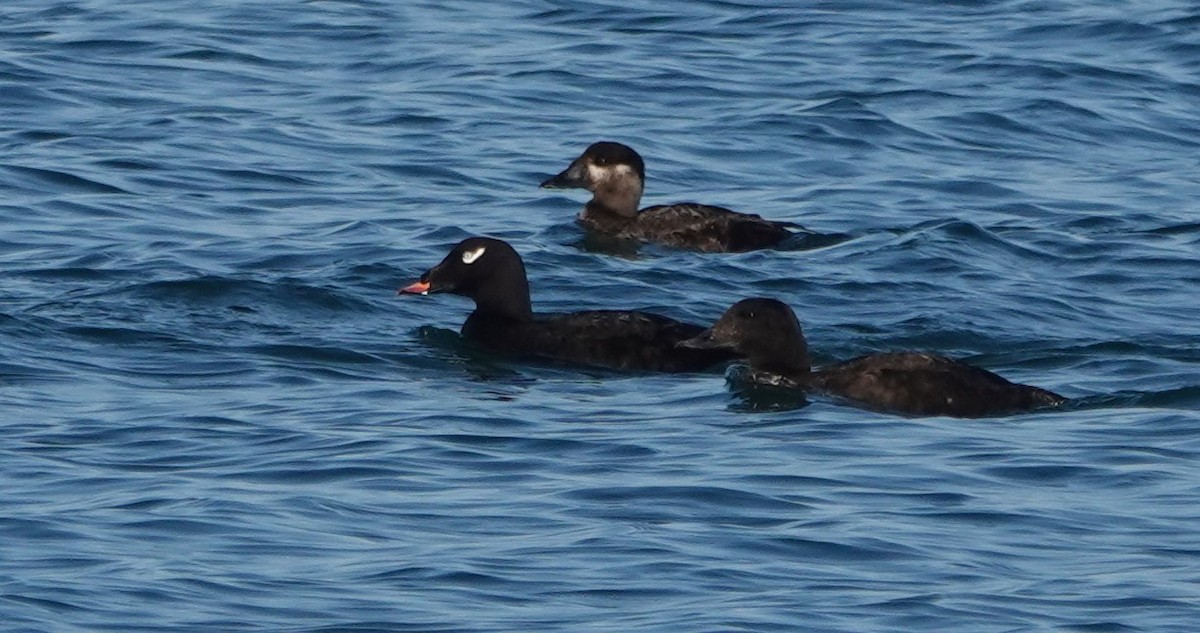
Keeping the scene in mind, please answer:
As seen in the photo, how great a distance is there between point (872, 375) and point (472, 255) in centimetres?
292

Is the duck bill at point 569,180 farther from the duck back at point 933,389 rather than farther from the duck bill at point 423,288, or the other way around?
the duck back at point 933,389

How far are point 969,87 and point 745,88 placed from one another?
196 cm

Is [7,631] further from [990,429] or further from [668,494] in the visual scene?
[990,429]

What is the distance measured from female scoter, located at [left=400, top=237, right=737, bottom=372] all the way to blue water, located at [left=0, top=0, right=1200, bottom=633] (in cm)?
16

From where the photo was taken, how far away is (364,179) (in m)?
19.5

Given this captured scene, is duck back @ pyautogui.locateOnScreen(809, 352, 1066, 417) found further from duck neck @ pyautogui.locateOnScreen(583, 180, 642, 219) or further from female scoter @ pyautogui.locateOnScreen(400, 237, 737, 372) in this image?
duck neck @ pyautogui.locateOnScreen(583, 180, 642, 219)

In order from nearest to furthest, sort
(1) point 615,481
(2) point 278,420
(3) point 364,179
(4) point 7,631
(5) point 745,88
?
1. (4) point 7,631
2. (1) point 615,481
3. (2) point 278,420
4. (3) point 364,179
5. (5) point 745,88

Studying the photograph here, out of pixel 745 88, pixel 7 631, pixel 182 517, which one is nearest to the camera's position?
pixel 7 631

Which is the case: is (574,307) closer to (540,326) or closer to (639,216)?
(540,326)

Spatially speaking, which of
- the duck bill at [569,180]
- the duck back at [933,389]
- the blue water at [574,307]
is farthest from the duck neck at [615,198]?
the duck back at [933,389]

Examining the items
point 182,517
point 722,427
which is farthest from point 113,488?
point 722,427

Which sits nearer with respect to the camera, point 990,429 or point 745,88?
point 990,429

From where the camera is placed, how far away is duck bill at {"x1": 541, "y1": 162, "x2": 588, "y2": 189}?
61.5 ft

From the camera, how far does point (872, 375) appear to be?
13102 millimetres
